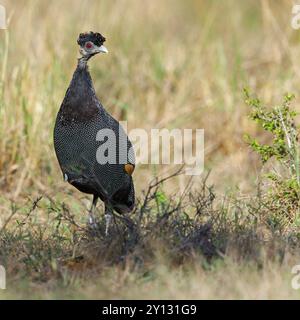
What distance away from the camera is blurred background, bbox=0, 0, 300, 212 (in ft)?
22.6

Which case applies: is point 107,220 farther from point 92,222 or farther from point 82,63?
point 82,63

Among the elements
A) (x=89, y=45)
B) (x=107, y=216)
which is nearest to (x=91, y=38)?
(x=89, y=45)

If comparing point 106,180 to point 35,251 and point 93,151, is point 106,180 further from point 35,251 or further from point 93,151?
point 35,251

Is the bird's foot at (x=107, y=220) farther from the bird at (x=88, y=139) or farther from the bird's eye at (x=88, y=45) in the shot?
the bird's eye at (x=88, y=45)

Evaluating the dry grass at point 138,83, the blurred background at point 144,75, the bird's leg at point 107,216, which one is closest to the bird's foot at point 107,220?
the bird's leg at point 107,216

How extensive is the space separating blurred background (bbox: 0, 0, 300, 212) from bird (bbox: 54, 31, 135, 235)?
177 cm

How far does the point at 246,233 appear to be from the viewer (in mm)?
4555

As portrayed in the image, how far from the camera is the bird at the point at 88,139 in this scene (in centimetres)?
493

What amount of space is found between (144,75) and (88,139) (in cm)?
352

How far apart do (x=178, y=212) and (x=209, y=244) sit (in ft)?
1.02

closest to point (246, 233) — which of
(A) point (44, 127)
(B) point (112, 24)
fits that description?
(A) point (44, 127)

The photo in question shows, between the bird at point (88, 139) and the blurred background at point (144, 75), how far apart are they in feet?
5.81

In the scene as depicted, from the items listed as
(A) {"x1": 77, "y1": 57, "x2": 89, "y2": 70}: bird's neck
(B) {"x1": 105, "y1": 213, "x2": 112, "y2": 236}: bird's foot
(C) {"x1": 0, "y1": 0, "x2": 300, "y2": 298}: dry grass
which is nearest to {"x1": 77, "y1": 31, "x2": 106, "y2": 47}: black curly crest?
(A) {"x1": 77, "y1": 57, "x2": 89, "y2": 70}: bird's neck

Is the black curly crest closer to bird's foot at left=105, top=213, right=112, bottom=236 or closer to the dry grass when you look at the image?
the dry grass
